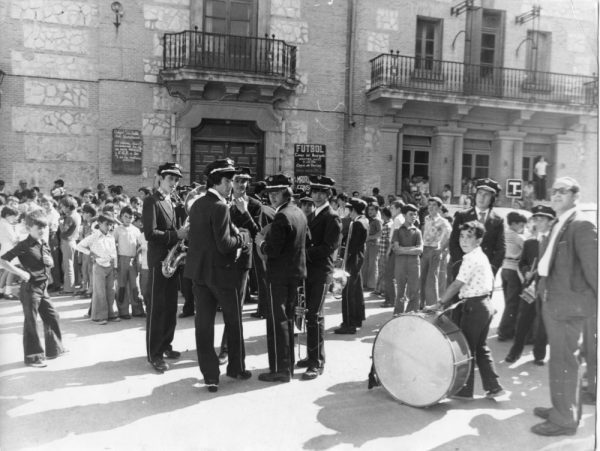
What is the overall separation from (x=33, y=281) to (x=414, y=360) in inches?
158

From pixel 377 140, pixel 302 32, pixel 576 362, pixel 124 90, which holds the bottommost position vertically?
pixel 576 362

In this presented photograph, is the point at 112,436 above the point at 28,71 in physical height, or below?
below

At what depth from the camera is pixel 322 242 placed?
5891 mm

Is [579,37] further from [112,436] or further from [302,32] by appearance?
[302,32]


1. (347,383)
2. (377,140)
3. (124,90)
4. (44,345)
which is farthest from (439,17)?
(44,345)

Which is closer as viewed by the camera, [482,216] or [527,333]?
[527,333]

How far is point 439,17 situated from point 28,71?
34.7 ft

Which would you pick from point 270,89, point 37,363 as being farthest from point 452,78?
point 37,363

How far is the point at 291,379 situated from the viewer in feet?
17.2

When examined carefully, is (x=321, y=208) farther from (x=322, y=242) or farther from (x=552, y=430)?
(x=552, y=430)

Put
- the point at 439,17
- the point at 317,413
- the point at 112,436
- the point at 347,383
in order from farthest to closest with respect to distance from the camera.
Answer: the point at 439,17 < the point at 347,383 < the point at 317,413 < the point at 112,436

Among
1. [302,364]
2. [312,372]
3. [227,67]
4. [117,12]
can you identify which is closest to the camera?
[312,372]

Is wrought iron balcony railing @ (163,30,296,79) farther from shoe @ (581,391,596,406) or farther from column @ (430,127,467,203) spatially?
shoe @ (581,391,596,406)

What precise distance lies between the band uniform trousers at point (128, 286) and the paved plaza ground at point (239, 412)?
1.63 m
